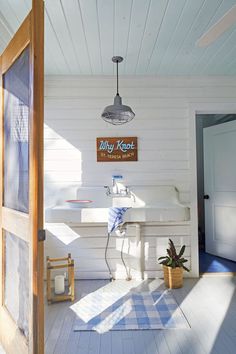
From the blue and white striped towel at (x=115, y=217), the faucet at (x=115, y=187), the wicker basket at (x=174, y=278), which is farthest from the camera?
the faucet at (x=115, y=187)

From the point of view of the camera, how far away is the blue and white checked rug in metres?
2.07

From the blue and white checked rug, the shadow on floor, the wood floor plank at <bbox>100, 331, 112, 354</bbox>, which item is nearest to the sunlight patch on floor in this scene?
the blue and white checked rug

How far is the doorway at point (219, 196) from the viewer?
3643 millimetres

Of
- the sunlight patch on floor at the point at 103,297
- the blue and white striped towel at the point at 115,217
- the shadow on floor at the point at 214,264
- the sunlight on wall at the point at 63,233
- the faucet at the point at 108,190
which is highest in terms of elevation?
the faucet at the point at 108,190

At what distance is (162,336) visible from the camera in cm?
193

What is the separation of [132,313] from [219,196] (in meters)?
2.29

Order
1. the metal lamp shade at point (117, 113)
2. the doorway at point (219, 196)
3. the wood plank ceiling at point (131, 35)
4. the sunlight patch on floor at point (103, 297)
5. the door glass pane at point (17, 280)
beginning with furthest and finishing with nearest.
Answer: the doorway at point (219, 196) → the metal lamp shade at point (117, 113) → the sunlight patch on floor at point (103, 297) → the wood plank ceiling at point (131, 35) → the door glass pane at point (17, 280)

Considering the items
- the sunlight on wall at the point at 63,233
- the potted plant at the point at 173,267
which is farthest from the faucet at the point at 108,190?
the potted plant at the point at 173,267

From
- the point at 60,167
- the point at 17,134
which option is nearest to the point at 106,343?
the point at 17,134

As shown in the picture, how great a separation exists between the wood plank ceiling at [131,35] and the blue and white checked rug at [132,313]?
2.45 m

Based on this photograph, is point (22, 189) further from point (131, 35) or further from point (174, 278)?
point (174, 278)

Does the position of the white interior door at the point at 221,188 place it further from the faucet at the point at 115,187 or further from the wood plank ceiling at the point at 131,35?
the faucet at the point at 115,187

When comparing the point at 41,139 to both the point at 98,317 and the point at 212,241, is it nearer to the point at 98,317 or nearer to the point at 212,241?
the point at 98,317

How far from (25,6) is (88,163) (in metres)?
1.69
